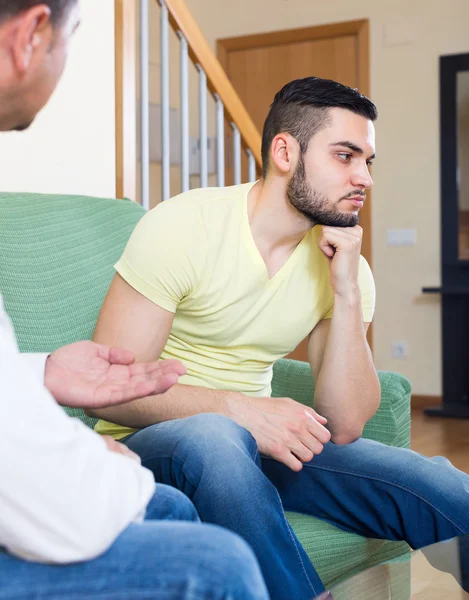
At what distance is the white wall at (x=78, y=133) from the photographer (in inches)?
77.2

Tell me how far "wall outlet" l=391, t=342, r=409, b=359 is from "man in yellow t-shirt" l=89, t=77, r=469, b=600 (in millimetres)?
3318

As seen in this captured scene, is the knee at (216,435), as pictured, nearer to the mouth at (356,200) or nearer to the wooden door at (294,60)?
the mouth at (356,200)

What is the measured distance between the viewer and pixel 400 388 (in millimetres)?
1678

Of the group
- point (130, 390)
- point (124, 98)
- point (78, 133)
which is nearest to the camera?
point (130, 390)

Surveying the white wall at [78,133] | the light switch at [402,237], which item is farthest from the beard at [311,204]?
the light switch at [402,237]

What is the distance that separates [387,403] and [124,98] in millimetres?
1140

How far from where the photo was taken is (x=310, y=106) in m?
1.57

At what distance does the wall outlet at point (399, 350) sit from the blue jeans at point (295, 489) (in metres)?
3.46

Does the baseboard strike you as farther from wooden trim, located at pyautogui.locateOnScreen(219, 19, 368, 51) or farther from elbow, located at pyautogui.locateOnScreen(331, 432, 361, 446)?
elbow, located at pyautogui.locateOnScreen(331, 432, 361, 446)

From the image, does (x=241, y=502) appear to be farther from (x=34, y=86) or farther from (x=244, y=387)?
(x=34, y=86)

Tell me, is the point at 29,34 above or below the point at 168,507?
above

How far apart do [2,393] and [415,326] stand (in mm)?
4428

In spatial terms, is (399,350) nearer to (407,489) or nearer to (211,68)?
(211,68)

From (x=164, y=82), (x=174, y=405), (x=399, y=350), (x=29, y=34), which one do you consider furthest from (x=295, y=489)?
(x=399, y=350)
